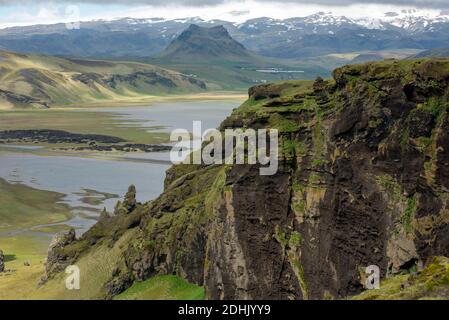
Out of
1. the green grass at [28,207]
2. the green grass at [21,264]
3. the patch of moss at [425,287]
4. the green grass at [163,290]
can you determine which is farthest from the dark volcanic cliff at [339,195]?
the green grass at [28,207]

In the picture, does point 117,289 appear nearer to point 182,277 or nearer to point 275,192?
point 182,277

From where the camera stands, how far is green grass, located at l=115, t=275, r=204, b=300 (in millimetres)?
65125

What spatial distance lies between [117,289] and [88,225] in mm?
69555

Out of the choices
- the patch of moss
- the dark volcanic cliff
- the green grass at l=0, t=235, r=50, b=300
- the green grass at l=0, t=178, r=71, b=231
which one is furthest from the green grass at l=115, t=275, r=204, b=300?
the green grass at l=0, t=178, r=71, b=231

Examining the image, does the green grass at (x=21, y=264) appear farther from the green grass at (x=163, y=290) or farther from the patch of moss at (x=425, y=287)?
the patch of moss at (x=425, y=287)

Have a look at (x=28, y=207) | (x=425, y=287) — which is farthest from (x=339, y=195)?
(x=28, y=207)

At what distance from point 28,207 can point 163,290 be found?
102537 mm

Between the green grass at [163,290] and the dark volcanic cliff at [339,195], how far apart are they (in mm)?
1628

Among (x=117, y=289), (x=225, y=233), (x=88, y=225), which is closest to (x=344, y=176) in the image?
(x=225, y=233)

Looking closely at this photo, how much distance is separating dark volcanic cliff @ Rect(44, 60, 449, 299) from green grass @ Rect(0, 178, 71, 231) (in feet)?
300

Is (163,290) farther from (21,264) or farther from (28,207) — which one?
(28,207)

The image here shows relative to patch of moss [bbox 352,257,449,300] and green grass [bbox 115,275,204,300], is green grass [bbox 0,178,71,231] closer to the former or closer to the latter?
green grass [bbox 115,275,204,300]

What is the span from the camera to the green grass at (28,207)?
151000 millimetres
